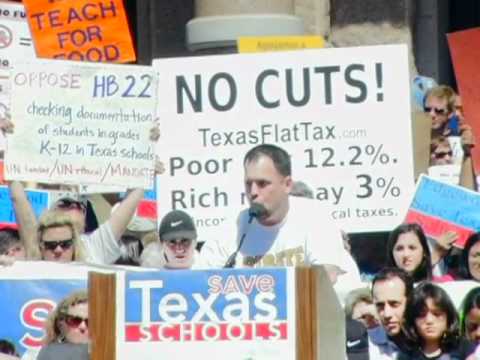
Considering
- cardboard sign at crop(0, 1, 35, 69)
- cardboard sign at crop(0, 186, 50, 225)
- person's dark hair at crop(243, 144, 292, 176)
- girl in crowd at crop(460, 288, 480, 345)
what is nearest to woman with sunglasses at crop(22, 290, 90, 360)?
person's dark hair at crop(243, 144, 292, 176)

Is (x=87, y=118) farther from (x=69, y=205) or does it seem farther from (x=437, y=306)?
(x=437, y=306)

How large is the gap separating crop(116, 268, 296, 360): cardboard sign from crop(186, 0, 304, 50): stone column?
578 centimetres

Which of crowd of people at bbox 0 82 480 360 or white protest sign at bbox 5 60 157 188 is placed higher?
white protest sign at bbox 5 60 157 188

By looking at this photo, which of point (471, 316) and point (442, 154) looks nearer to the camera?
point (471, 316)

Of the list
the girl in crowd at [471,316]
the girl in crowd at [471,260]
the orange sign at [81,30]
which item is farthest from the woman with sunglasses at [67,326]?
the orange sign at [81,30]

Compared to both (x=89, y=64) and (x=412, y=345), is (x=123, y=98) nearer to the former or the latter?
(x=89, y=64)

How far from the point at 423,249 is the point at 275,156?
0.95 m

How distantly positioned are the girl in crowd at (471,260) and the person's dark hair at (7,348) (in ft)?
7.77

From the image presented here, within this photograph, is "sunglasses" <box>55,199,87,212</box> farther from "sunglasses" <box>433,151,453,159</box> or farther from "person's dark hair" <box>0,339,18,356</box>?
"sunglasses" <box>433,151,453,159</box>

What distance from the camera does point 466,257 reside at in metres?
10.1

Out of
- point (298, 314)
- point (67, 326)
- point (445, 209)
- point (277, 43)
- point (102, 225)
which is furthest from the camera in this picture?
point (277, 43)

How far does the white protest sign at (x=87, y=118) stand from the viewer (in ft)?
34.2

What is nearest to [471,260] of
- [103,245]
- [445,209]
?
[445,209]

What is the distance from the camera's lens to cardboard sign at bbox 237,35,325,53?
1116 centimetres
